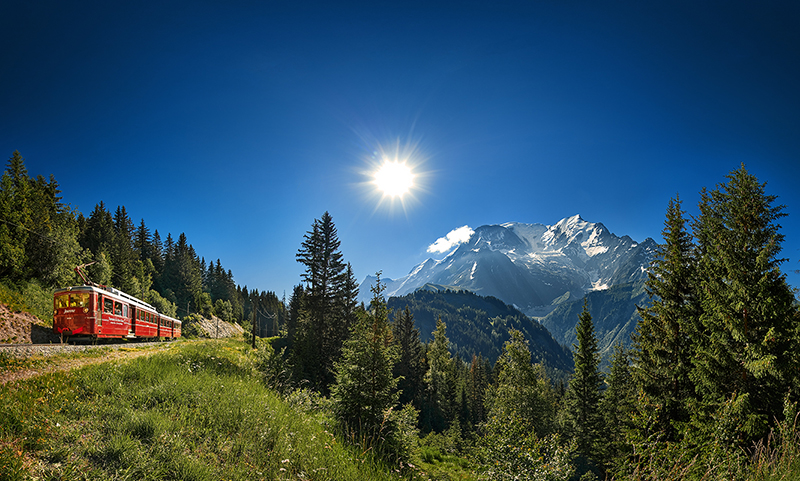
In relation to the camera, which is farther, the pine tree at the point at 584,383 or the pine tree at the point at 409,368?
the pine tree at the point at 409,368

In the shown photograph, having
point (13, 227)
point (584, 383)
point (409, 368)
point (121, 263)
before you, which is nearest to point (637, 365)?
point (584, 383)

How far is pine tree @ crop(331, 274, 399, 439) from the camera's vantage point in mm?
10266

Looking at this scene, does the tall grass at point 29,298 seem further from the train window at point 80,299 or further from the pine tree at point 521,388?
the pine tree at point 521,388

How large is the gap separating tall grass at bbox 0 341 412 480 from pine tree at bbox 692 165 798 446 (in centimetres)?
1334

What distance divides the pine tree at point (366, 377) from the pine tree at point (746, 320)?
37.0ft

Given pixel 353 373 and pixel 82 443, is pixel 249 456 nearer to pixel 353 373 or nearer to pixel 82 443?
pixel 82 443

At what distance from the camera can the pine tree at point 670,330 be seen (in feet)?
47.9

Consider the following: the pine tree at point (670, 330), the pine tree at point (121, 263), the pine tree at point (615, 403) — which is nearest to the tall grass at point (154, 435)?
the pine tree at point (670, 330)

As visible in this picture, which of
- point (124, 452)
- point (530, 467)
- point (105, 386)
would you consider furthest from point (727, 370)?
point (105, 386)

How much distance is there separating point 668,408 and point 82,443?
21259 mm

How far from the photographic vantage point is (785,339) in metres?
10.9

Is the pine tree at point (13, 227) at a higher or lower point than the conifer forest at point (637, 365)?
higher

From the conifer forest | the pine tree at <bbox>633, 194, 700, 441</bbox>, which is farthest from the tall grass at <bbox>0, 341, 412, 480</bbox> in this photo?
the pine tree at <bbox>633, 194, 700, 441</bbox>

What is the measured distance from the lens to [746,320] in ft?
38.4
